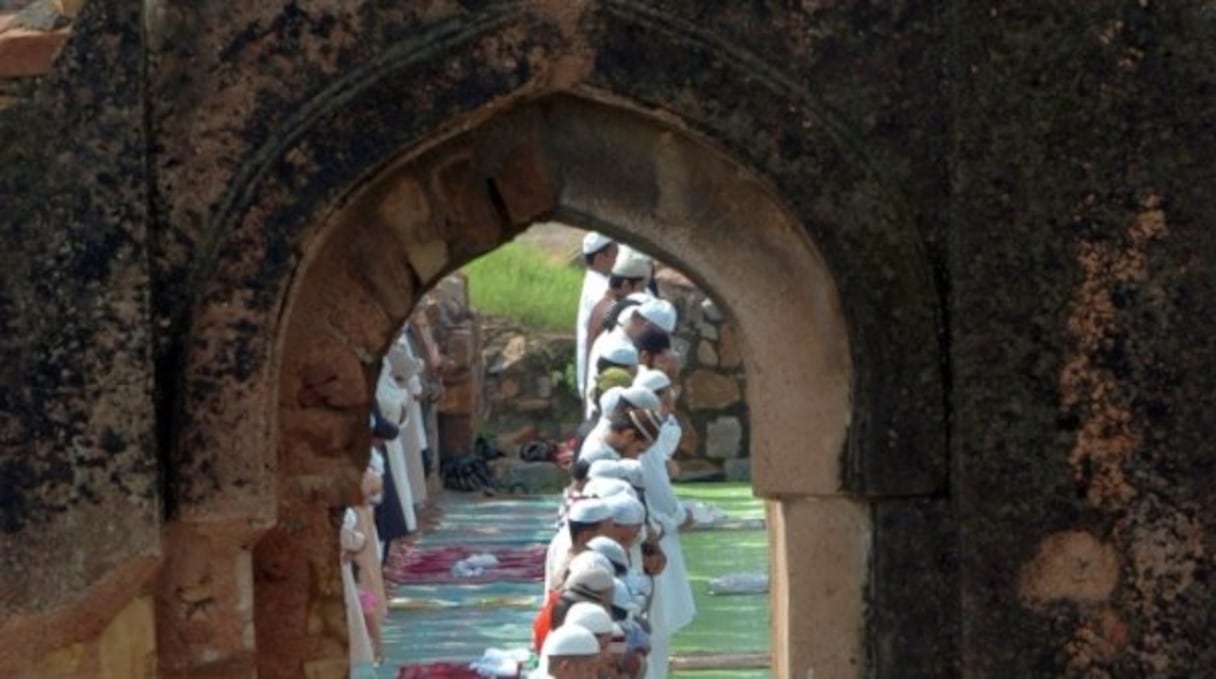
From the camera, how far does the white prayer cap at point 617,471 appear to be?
38.5 feet

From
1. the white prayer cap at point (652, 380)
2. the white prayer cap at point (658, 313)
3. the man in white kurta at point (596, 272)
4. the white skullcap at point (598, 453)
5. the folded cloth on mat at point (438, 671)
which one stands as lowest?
the folded cloth on mat at point (438, 671)

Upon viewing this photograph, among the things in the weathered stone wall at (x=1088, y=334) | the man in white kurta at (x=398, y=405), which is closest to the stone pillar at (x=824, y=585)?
the weathered stone wall at (x=1088, y=334)

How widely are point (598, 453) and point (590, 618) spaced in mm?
2224

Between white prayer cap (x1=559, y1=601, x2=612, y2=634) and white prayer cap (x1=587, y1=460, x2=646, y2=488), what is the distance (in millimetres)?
1603

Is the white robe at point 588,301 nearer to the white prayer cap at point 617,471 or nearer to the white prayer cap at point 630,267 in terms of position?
the white prayer cap at point 630,267

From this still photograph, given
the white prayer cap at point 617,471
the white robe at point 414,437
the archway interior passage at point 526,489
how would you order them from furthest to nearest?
the white robe at point 414,437
the archway interior passage at point 526,489
the white prayer cap at point 617,471

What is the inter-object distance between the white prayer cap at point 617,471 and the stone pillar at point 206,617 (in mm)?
4731

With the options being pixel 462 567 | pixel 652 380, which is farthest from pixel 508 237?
pixel 462 567

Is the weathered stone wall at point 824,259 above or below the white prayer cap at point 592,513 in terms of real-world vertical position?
above

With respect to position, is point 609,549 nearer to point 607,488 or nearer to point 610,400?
point 607,488

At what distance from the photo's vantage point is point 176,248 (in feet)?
22.6

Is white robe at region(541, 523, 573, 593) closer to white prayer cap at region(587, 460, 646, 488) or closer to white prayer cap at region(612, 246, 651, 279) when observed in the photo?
white prayer cap at region(587, 460, 646, 488)

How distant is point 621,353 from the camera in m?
13.5

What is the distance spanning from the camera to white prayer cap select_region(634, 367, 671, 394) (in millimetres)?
12961
